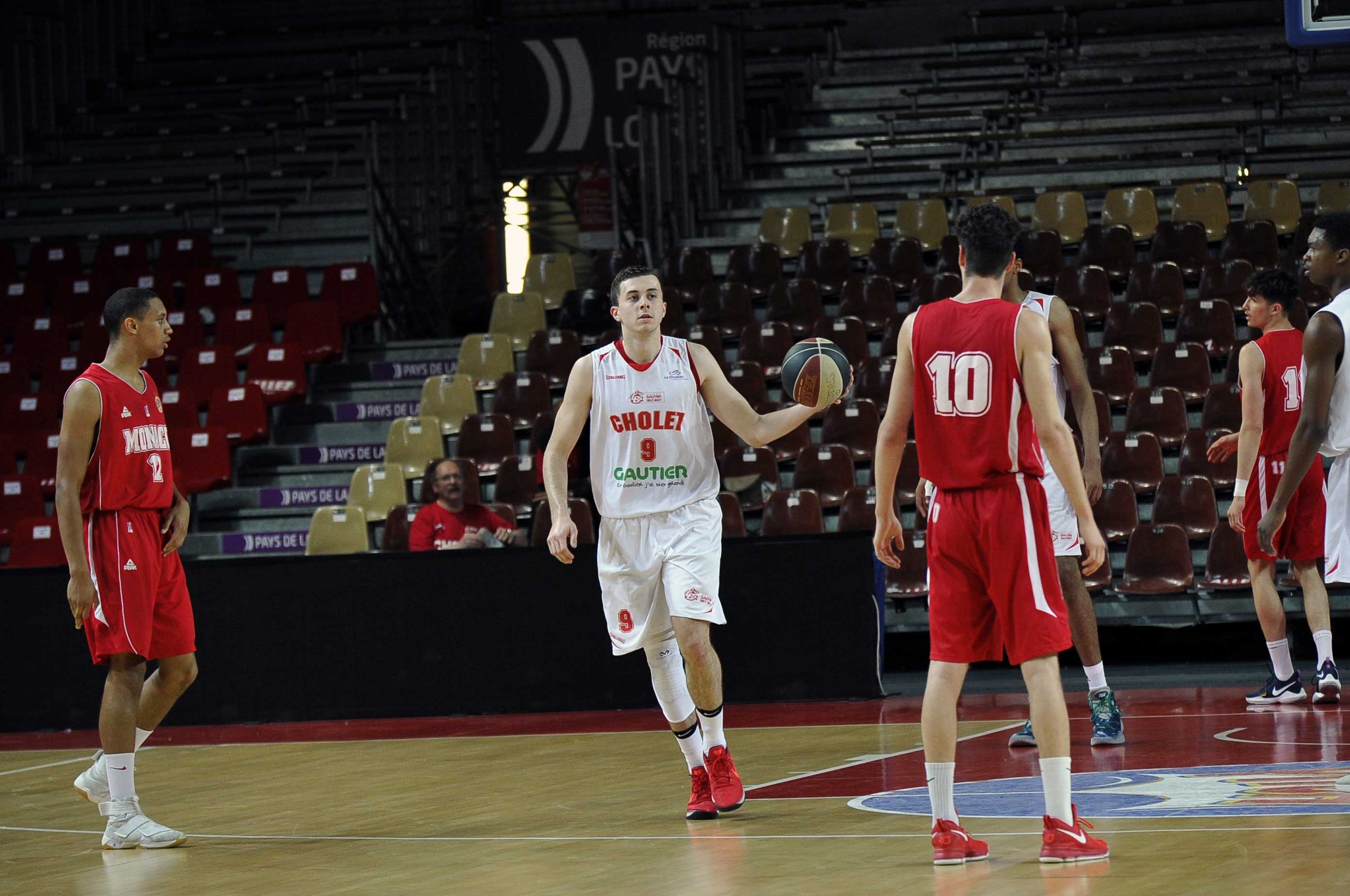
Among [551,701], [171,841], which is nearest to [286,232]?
[551,701]

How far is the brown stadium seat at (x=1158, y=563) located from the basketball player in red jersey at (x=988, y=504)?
6346 millimetres

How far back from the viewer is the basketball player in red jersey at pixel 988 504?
4.82m

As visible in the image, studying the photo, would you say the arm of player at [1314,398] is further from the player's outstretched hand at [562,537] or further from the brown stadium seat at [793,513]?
the brown stadium seat at [793,513]

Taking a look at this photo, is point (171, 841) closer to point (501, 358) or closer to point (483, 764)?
point (483, 764)

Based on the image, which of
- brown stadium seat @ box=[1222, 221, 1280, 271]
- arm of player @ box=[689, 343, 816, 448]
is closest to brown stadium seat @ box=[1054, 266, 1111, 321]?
brown stadium seat @ box=[1222, 221, 1280, 271]

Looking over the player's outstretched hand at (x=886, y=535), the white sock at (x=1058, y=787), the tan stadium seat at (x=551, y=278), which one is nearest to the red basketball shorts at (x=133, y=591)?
the player's outstretched hand at (x=886, y=535)

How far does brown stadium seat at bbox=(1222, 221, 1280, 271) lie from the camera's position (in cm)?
1343

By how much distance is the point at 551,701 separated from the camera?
10.6 m

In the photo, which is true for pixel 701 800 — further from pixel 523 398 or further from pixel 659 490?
pixel 523 398

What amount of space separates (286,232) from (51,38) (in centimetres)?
549

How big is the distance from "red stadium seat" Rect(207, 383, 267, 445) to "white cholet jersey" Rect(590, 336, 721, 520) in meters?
Answer: 8.71

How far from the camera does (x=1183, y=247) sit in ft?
46.0

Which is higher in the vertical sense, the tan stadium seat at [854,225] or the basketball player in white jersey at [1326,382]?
the tan stadium seat at [854,225]

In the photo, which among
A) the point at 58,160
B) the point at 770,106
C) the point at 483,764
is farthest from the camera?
the point at 58,160
